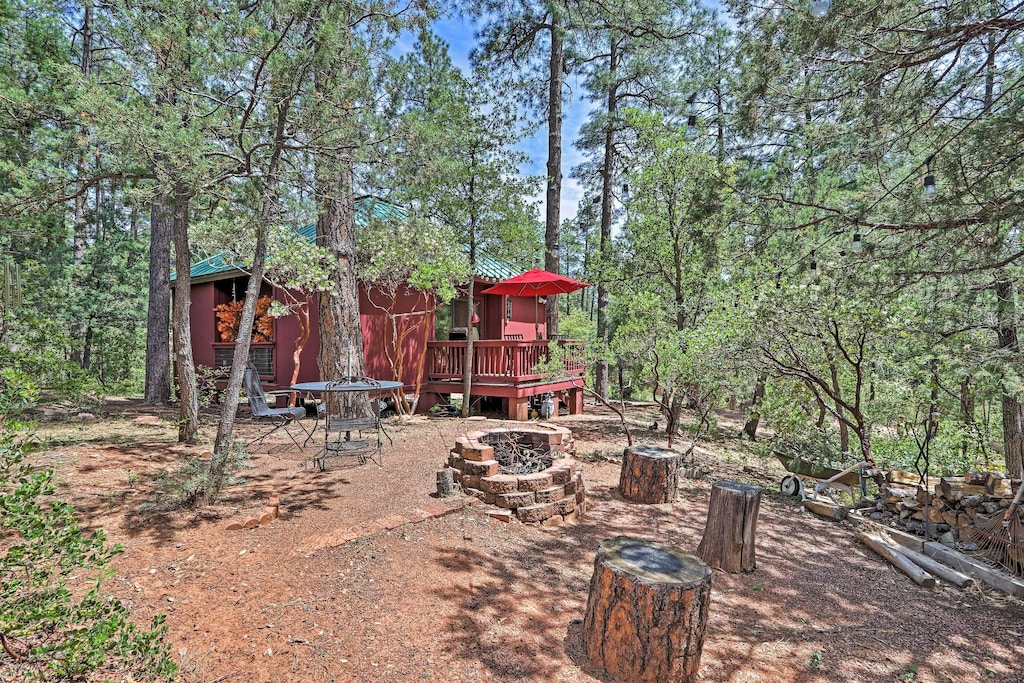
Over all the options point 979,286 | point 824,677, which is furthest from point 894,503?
point 824,677

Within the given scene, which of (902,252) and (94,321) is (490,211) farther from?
(94,321)

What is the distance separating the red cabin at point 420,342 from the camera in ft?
30.7

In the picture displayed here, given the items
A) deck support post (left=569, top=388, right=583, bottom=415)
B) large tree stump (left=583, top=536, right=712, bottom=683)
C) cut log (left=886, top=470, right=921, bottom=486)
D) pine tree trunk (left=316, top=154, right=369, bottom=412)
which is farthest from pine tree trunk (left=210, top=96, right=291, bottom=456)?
deck support post (left=569, top=388, right=583, bottom=415)

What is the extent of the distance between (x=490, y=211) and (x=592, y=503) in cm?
645

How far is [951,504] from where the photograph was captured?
15.7ft

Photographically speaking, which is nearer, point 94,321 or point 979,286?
point 979,286

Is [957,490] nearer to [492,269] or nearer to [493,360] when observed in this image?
[493,360]

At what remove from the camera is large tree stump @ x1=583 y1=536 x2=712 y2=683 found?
92.1 inches

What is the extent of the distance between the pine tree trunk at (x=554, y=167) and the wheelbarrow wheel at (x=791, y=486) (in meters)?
5.90

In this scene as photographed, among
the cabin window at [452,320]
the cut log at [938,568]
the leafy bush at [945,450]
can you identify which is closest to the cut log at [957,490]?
the cut log at [938,568]

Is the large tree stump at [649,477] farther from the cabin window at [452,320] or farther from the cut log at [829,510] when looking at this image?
the cabin window at [452,320]

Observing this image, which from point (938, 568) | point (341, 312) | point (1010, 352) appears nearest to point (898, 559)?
point (938, 568)

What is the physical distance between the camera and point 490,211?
9531 mm

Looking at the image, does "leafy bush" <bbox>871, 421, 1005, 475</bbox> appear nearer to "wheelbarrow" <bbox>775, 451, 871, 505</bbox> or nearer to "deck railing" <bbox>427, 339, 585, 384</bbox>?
"wheelbarrow" <bbox>775, 451, 871, 505</bbox>
